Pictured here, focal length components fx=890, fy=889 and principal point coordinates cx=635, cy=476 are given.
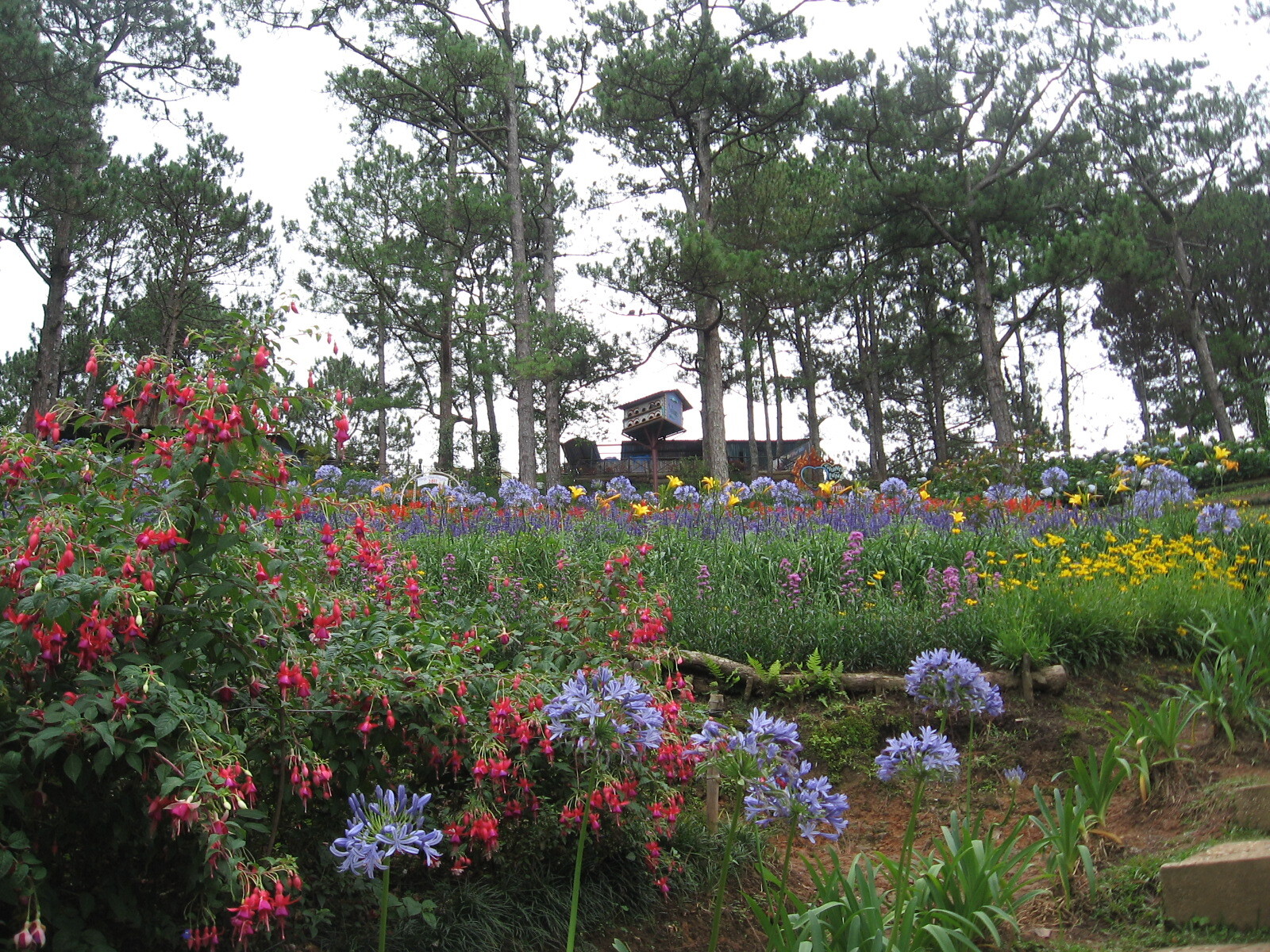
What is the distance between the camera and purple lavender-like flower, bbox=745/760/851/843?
5.91 feet

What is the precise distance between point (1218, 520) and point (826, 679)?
3192 millimetres

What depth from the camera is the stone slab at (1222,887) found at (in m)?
2.37

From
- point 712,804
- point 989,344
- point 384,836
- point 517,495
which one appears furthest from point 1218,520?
point 989,344

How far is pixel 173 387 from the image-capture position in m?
1.94

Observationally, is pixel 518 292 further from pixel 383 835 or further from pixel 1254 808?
pixel 383 835

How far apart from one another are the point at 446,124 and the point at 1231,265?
70.7 feet

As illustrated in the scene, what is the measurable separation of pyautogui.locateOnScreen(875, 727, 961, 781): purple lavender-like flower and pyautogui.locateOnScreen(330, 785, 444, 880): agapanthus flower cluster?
1077mm

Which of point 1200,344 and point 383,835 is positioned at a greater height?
point 1200,344

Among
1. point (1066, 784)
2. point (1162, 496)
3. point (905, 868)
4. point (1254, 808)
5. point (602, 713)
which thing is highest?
point (1162, 496)

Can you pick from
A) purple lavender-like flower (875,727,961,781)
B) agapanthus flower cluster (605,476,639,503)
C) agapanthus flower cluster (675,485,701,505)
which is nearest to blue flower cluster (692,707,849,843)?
purple lavender-like flower (875,727,961,781)

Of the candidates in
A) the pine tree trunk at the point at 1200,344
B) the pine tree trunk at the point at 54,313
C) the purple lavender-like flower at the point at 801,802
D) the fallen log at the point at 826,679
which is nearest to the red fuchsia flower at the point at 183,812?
the purple lavender-like flower at the point at 801,802

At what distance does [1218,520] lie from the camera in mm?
5660

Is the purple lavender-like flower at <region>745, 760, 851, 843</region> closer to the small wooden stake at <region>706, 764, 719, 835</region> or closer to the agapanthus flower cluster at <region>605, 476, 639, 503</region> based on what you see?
the small wooden stake at <region>706, 764, 719, 835</region>

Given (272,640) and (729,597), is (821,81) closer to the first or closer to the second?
(729,597)
